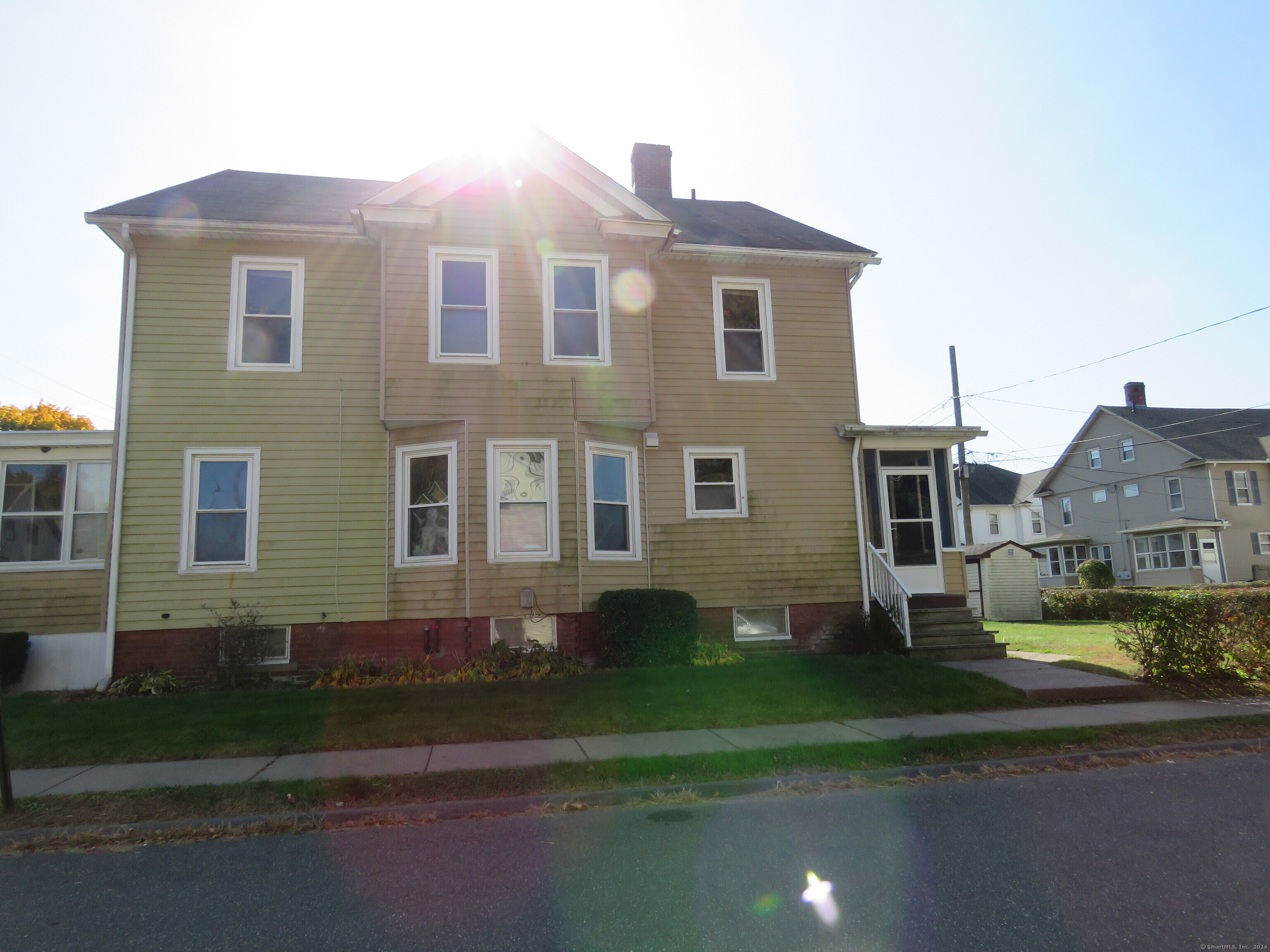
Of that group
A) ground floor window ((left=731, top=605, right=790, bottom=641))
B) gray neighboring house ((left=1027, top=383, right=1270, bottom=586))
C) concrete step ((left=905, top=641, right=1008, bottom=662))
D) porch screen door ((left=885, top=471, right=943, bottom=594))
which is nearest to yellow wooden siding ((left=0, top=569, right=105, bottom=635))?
ground floor window ((left=731, top=605, right=790, bottom=641))

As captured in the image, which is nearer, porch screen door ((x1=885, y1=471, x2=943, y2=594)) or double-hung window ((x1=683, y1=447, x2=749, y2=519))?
double-hung window ((x1=683, y1=447, x2=749, y2=519))

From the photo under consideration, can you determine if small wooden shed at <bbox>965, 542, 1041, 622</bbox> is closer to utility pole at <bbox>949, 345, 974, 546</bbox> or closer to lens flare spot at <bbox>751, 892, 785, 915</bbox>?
utility pole at <bbox>949, 345, 974, 546</bbox>

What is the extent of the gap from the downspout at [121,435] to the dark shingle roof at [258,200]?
2.27ft

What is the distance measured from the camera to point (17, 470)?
43.0 feet

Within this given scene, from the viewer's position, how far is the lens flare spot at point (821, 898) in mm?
4137

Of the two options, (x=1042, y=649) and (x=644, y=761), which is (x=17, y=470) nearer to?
(x=644, y=761)

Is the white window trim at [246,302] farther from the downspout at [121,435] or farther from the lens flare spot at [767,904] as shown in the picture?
the lens flare spot at [767,904]

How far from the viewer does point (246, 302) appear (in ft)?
41.8

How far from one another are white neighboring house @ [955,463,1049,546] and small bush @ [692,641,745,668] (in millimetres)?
41383

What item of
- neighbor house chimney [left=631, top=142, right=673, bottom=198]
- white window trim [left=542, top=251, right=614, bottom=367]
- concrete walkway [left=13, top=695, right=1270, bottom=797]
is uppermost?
neighbor house chimney [left=631, top=142, right=673, bottom=198]

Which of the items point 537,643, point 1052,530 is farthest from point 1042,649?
point 1052,530

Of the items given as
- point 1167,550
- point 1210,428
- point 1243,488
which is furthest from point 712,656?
point 1210,428

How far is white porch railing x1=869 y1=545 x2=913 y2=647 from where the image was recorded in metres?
12.9

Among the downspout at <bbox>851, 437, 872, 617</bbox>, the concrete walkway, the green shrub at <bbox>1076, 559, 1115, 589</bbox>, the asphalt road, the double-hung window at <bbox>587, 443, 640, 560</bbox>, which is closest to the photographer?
the asphalt road
